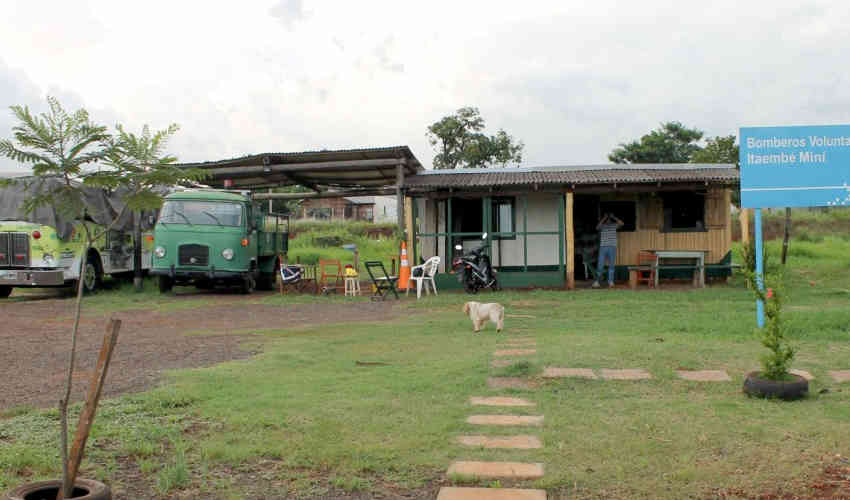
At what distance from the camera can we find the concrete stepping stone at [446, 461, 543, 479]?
4062 millimetres

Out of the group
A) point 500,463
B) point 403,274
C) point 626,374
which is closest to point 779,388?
point 626,374

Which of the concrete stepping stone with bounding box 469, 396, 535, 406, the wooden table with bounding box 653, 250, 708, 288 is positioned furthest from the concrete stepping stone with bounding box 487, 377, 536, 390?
the wooden table with bounding box 653, 250, 708, 288

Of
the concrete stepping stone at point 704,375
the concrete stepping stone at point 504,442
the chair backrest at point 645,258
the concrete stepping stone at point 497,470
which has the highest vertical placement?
the chair backrest at point 645,258

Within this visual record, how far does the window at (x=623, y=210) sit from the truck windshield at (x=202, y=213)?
8592 millimetres

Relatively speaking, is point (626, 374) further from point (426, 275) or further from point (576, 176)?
point (576, 176)

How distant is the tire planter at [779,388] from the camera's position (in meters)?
5.57

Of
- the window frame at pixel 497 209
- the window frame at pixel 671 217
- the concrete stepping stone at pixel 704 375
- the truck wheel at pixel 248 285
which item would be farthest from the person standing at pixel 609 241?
the concrete stepping stone at pixel 704 375

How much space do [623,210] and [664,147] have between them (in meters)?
23.0

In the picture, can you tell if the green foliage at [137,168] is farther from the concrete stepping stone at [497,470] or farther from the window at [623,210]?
the window at [623,210]

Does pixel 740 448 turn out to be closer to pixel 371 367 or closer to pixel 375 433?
pixel 375 433

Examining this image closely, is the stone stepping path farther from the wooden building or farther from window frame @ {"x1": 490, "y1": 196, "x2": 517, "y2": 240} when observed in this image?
window frame @ {"x1": 490, "y1": 196, "x2": 517, "y2": 240}

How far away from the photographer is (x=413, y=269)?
1551cm

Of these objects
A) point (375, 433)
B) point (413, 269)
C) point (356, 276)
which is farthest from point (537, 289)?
point (375, 433)

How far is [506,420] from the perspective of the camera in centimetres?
518
